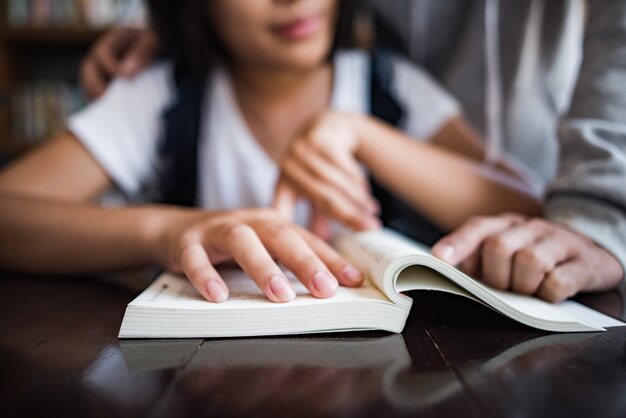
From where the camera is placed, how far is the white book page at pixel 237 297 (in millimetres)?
394

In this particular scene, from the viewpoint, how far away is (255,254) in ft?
1.42

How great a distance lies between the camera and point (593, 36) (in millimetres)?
655

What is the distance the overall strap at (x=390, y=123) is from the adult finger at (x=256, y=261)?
54 centimetres

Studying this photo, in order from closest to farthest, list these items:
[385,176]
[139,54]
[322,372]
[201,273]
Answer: [322,372] < [201,273] < [385,176] < [139,54]

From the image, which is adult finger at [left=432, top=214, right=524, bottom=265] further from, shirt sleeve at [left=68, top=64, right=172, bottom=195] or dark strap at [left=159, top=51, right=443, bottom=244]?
shirt sleeve at [left=68, top=64, right=172, bottom=195]

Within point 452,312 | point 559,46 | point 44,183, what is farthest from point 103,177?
point 559,46

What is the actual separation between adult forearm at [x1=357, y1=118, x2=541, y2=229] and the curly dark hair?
30cm

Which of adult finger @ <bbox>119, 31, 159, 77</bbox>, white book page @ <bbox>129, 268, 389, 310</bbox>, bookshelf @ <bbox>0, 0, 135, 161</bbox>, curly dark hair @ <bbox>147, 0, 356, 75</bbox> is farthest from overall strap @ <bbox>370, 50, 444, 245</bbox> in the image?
bookshelf @ <bbox>0, 0, 135, 161</bbox>

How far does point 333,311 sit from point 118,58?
0.86 meters

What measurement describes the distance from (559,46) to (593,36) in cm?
21

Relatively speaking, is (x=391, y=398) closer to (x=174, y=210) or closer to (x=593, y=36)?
(x=174, y=210)

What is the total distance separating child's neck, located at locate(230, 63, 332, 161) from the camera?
1030 mm

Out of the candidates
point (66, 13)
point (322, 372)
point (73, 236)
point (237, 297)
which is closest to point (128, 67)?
point (73, 236)

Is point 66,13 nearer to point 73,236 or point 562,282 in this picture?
point 73,236
